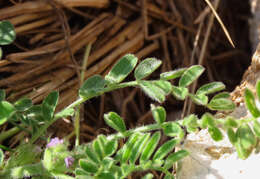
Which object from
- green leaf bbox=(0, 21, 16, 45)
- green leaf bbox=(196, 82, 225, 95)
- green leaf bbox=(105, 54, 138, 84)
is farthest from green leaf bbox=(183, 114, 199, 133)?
green leaf bbox=(0, 21, 16, 45)

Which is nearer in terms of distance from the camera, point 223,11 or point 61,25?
point 61,25

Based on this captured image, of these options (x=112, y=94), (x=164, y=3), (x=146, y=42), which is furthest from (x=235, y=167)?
(x=164, y=3)

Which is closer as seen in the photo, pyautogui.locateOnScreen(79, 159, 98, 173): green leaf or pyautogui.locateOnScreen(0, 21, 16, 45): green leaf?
pyautogui.locateOnScreen(79, 159, 98, 173): green leaf

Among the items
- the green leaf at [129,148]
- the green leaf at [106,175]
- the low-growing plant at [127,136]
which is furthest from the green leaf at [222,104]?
the green leaf at [106,175]

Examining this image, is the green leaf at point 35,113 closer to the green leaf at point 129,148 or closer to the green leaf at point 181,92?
the green leaf at point 129,148

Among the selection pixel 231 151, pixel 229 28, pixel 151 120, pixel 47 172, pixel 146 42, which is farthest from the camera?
pixel 229 28

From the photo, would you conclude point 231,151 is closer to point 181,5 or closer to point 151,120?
point 151,120

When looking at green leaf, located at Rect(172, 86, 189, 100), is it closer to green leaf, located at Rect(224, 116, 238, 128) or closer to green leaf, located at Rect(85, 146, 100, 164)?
green leaf, located at Rect(224, 116, 238, 128)
